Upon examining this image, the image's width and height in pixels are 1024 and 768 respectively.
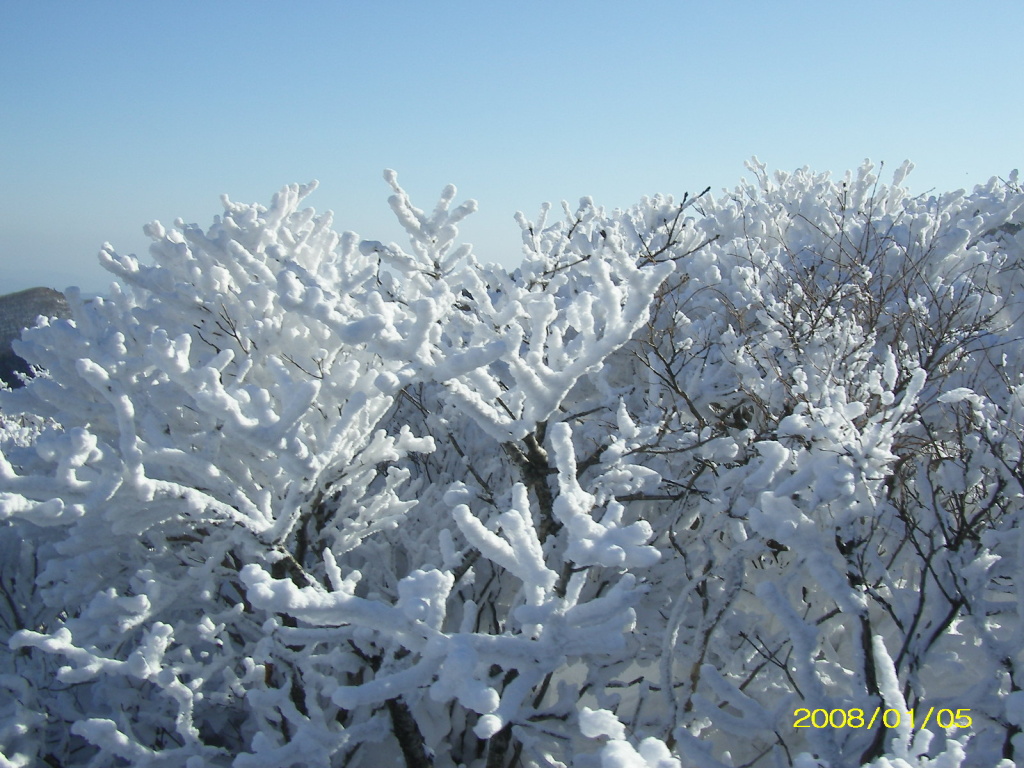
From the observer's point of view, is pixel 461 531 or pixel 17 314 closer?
pixel 461 531

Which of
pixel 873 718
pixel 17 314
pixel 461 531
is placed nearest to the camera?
pixel 873 718

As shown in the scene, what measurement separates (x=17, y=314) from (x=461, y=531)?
1117 inches

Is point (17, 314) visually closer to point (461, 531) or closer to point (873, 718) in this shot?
point (461, 531)

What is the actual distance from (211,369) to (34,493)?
2.65ft

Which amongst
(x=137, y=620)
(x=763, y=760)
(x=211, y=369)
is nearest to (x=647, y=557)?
(x=211, y=369)

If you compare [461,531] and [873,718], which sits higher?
[461,531]

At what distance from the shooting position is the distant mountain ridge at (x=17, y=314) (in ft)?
74.7

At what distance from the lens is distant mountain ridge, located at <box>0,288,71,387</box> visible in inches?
896

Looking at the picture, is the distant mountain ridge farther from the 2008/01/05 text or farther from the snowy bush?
the 2008/01/05 text

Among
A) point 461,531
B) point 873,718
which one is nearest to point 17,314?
point 461,531

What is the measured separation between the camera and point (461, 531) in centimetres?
289

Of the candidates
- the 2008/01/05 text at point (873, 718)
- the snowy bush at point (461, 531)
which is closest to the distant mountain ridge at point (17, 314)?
the snowy bush at point (461, 531)

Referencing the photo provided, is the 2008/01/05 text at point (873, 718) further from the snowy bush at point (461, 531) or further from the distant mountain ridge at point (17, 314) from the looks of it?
the distant mountain ridge at point (17, 314)

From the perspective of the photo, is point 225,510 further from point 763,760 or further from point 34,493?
point 763,760
